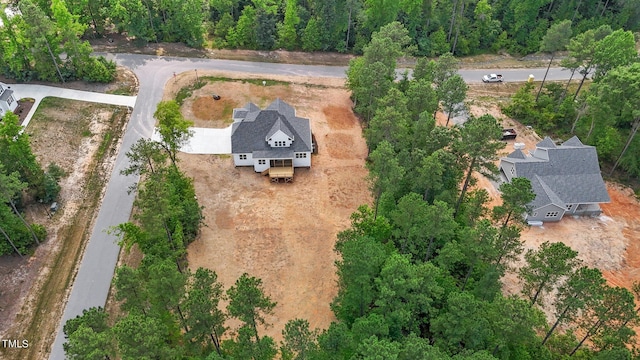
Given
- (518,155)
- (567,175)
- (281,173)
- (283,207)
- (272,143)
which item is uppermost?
(272,143)

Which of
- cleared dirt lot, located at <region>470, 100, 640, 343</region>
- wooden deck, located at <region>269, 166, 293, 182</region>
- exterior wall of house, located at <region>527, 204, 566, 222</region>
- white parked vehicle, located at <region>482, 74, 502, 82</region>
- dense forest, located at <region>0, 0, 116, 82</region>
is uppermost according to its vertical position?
dense forest, located at <region>0, 0, 116, 82</region>

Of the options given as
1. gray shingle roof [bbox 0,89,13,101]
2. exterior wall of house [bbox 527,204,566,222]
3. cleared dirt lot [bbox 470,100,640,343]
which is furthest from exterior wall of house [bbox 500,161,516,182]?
gray shingle roof [bbox 0,89,13,101]

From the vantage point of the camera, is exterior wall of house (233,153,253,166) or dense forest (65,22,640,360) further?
exterior wall of house (233,153,253,166)

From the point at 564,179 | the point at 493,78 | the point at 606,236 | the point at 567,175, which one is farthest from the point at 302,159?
the point at 493,78

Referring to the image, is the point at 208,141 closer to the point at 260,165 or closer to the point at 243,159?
the point at 243,159

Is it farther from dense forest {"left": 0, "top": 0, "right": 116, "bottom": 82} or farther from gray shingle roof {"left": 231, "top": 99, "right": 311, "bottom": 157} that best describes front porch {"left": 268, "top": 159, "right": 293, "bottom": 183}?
dense forest {"left": 0, "top": 0, "right": 116, "bottom": 82}

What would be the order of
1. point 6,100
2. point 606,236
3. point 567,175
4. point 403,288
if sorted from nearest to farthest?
point 403,288 → point 606,236 → point 567,175 → point 6,100

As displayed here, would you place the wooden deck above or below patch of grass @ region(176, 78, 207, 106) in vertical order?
below
